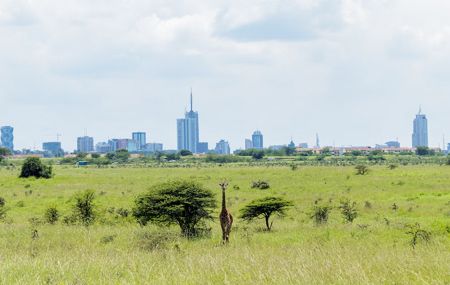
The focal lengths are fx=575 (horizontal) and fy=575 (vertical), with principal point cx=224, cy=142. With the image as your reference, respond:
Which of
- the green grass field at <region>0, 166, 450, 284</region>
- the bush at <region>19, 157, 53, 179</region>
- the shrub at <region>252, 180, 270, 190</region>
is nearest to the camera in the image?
the green grass field at <region>0, 166, 450, 284</region>

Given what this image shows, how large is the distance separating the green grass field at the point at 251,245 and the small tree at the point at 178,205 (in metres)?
0.65

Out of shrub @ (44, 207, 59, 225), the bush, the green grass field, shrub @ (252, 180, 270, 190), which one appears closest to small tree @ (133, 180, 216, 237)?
the green grass field

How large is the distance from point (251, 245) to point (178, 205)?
4102mm

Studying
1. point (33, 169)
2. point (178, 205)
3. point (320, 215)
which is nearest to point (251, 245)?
point (178, 205)

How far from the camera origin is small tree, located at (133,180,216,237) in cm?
2025

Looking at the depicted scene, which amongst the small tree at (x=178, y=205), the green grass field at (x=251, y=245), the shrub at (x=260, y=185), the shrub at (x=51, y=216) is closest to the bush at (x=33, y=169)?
the green grass field at (x=251, y=245)

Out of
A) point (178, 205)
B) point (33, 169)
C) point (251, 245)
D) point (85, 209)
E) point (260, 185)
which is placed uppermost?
point (33, 169)

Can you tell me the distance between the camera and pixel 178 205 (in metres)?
20.1

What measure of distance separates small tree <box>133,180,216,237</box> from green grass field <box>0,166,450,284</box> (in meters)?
0.65

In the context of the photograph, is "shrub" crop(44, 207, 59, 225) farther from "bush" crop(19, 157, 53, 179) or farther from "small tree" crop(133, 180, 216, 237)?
"bush" crop(19, 157, 53, 179)

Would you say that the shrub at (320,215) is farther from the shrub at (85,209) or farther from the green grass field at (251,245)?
the shrub at (85,209)

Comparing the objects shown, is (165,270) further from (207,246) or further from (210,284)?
(207,246)

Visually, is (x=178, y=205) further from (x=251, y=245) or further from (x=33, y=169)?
(x=33, y=169)

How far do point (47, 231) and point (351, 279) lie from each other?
1519 centimetres
